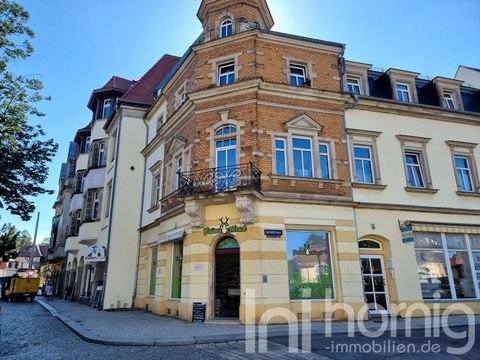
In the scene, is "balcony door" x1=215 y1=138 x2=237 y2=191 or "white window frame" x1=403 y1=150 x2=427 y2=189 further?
"white window frame" x1=403 y1=150 x2=427 y2=189

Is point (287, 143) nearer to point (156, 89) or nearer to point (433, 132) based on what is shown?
point (433, 132)

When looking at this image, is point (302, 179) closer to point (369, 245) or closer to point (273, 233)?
point (273, 233)

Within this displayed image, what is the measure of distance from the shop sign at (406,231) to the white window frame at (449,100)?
7.60 meters

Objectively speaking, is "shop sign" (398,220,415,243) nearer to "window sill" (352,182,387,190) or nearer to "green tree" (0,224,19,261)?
"window sill" (352,182,387,190)

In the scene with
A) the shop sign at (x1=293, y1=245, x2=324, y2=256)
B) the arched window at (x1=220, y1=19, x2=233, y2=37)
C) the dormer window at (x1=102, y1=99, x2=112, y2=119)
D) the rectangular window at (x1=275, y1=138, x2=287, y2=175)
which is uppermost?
the dormer window at (x1=102, y1=99, x2=112, y2=119)

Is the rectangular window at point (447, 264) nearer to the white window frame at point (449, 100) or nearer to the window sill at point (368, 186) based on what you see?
the window sill at point (368, 186)

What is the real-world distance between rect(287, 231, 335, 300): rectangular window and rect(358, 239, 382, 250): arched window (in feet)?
6.00

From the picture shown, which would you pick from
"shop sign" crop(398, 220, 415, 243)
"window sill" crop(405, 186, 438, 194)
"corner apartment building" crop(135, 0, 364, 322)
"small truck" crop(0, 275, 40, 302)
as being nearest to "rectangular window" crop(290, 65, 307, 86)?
"corner apartment building" crop(135, 0, 364, 322)

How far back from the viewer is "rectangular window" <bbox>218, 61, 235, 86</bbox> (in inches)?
590

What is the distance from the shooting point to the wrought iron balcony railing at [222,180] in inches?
495

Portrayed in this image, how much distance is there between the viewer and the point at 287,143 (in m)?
13.8

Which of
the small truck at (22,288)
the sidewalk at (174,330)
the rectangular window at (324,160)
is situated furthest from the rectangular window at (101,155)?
the rectangular window at (324,160)

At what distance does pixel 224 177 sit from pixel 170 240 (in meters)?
4.13

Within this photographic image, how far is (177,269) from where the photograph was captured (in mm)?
15000
